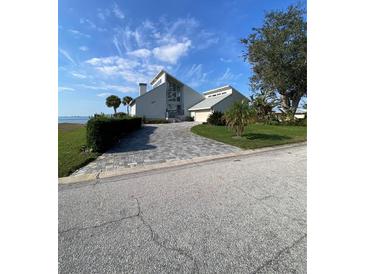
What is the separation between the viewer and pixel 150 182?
4113 millimetres

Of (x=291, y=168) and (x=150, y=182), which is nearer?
(x=150, y=182)

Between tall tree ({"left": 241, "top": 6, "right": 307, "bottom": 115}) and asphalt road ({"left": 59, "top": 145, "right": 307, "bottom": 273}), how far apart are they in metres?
21.3

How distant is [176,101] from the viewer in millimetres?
32562

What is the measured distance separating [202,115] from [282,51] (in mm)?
13097

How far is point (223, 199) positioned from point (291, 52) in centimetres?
2368

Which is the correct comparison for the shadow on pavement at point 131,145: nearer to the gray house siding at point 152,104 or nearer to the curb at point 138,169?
the curb at point 138,169

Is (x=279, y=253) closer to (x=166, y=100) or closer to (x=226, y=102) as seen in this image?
(x=226, y=102)

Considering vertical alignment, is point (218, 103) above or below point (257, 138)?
above

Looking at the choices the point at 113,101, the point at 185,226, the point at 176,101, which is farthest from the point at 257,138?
the point at 113,101

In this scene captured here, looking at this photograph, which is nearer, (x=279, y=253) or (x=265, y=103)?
(x=279, y=253)

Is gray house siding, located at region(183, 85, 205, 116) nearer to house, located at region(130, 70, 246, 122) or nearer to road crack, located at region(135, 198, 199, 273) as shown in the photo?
house, located at region(130, 70, 246, 122)
